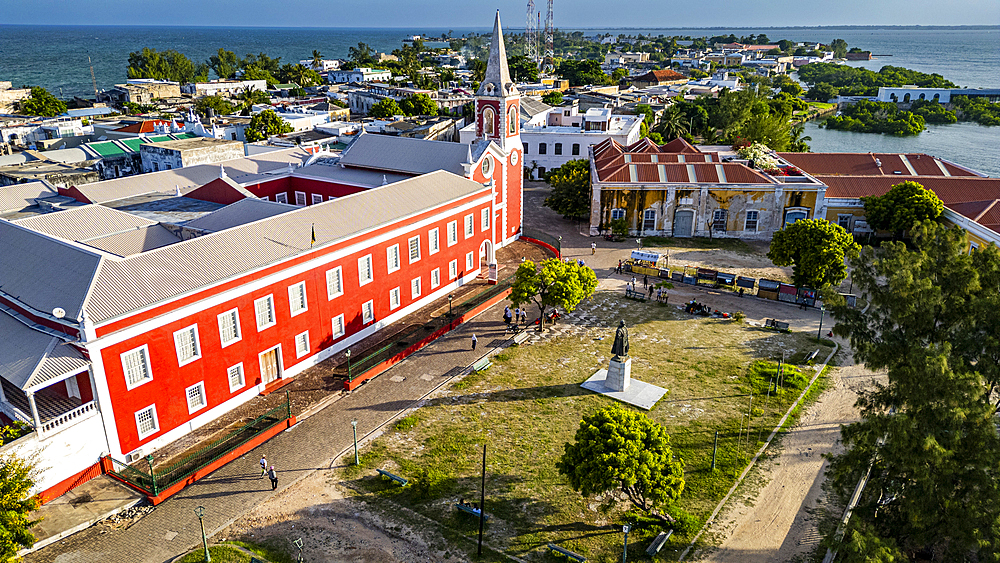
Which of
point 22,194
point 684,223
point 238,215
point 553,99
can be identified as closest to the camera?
point 238,215

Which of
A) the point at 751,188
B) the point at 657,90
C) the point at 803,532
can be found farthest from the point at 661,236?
the point at 657,90

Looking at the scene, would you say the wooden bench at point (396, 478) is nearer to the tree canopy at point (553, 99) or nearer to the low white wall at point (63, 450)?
the low white wall at point (63, 450)

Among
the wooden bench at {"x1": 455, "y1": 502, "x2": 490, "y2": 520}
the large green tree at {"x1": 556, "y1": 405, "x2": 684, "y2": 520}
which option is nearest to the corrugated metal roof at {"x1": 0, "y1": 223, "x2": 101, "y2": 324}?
the wooden bench at {"x1": 455, "y1": 502, "x2": 490, "y2": 520}

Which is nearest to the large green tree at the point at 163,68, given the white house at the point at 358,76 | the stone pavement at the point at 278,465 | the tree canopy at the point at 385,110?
the white house at the point at 358,76

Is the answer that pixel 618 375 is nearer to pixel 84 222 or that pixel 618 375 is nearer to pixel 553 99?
pixel 84 222

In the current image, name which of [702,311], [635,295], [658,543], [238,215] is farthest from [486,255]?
[658,543]

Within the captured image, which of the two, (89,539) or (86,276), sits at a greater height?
(86,276)

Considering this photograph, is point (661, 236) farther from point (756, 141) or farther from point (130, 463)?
point (130, 463)
